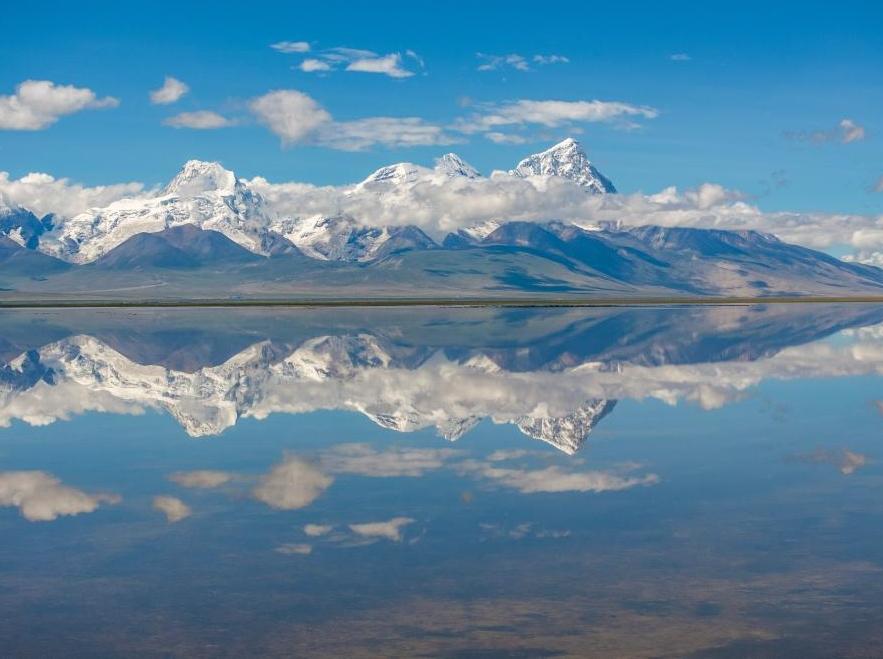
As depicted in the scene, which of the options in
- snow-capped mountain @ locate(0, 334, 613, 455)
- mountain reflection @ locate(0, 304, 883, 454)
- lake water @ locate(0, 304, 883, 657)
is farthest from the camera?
mountain reflection @ locate(0, 304, 883, 454)

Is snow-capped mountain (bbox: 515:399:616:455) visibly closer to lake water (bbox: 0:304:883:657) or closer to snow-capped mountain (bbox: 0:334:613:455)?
snow-capped mountain (bbox: 0:334:613:455)

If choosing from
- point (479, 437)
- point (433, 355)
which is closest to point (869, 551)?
point (479, 437)

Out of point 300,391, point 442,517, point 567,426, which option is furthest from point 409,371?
point 442,517

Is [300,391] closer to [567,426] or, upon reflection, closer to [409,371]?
[409,371]

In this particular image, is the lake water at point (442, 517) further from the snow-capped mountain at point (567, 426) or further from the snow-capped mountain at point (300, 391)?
the snow-capped mountain at point (300, 391)

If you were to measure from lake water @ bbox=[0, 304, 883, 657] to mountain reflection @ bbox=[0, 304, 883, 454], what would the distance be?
0.45m

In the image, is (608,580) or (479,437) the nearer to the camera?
(608,580)

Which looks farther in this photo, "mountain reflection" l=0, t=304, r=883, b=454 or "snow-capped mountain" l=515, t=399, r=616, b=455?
"mountain reflection" l=0, t=304, r=883, b=454

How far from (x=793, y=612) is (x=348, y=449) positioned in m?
20.2

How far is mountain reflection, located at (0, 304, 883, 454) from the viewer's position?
46.8m

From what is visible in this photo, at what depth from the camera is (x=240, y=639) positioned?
1691 centimetres

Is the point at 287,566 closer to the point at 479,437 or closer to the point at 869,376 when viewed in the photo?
the point at 479,437

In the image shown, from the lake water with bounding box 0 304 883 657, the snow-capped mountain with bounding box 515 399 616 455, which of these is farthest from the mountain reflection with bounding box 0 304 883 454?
the lake water with bounding box 0 304 883 657

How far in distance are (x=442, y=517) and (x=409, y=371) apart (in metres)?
39.9
